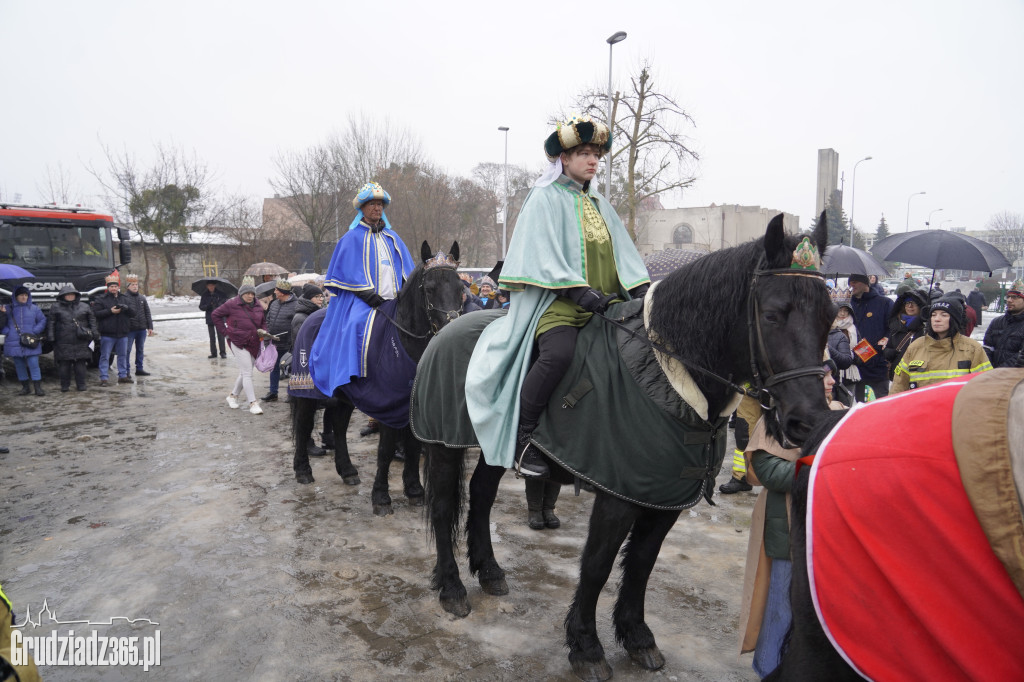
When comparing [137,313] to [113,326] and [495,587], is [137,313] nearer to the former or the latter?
[113,326]

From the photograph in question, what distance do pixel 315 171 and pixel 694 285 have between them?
28.5 meters

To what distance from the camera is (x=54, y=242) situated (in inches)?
511

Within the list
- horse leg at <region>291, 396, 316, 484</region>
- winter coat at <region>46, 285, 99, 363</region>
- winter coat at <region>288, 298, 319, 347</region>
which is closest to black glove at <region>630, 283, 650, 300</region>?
horse leg at <region>291, 396, 316, 484</region>

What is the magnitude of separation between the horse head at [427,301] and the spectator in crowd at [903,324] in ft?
17.7

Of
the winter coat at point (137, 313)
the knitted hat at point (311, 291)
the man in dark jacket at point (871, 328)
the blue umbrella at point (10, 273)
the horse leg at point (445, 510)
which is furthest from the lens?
the winter coat at point (137, 313)

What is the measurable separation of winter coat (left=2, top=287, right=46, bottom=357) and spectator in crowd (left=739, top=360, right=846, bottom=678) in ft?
39.1

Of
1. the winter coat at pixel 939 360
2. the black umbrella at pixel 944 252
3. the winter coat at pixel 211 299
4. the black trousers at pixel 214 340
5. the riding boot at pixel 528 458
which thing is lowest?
the black trousers at pixel 214 340

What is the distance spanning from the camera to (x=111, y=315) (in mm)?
11188

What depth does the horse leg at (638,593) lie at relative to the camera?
312cm

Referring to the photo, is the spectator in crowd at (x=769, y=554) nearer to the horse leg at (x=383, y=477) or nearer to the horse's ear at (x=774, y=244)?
the horse's ear at (x=774, y=244)

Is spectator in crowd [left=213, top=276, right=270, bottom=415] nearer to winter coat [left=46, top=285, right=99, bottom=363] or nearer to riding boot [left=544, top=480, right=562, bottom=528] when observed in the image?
winter coat [left=46, top=285, right=99, bottom=363]

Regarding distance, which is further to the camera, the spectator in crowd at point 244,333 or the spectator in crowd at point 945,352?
the spectator in crowd at point 244,333

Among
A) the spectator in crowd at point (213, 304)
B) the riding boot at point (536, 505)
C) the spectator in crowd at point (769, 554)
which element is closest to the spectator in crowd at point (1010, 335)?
the riding boot at point (536, 505)

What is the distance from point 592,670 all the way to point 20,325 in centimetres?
1159
